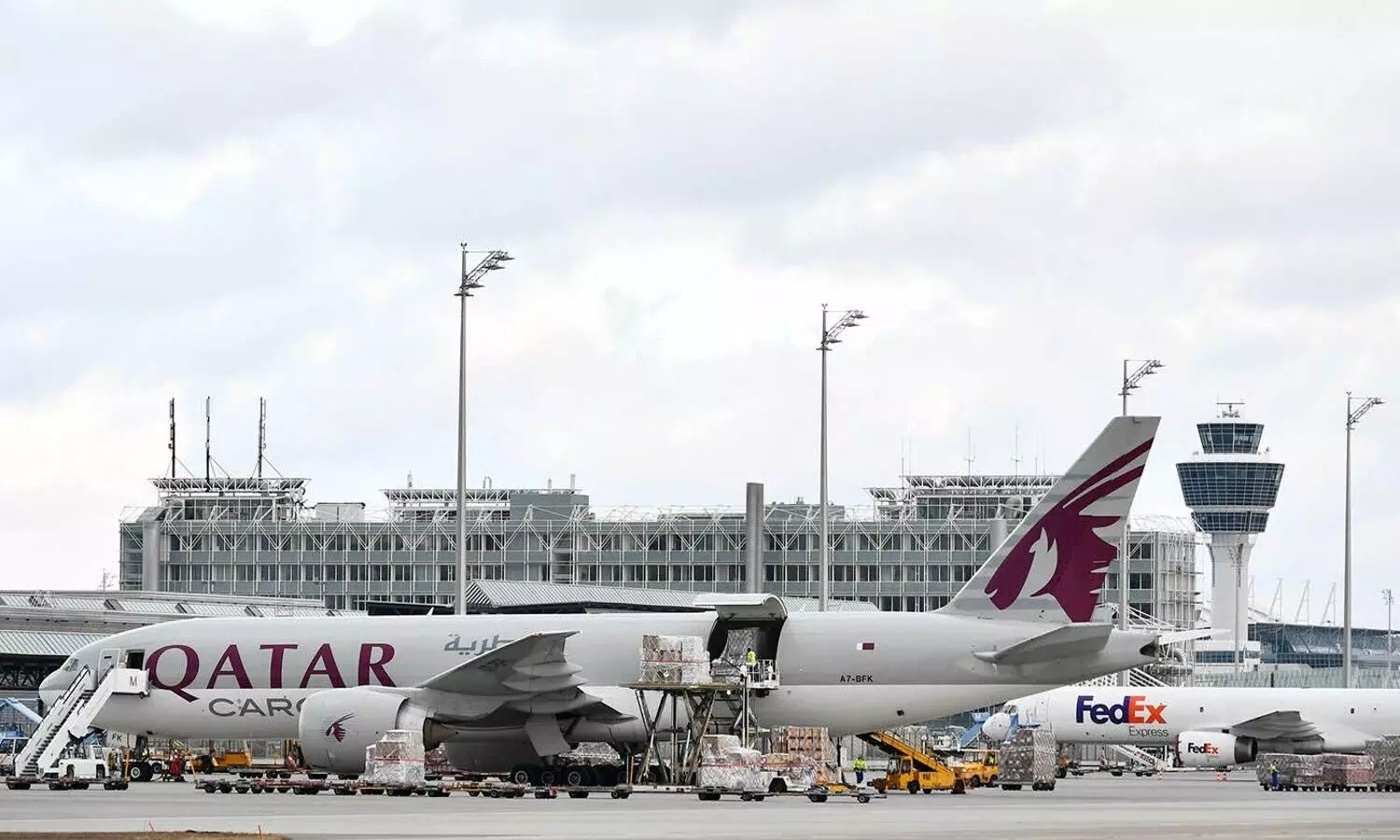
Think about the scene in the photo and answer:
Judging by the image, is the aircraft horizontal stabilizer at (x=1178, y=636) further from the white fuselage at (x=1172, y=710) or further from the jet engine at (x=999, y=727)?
the jet engine at (x=999, y=727)

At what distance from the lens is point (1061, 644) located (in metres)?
46.3

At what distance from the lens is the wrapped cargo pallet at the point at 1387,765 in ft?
202

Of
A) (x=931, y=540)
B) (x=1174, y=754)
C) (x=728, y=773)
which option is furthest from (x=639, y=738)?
(x=931, y=540)

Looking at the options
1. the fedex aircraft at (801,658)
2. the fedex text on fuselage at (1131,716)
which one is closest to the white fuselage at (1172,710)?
the fedex text on fuselage at (1131,716)

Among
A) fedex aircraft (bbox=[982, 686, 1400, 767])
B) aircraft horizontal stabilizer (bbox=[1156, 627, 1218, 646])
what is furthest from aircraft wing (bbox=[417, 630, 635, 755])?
fedex aircraft (bbox=[982, 686, 1400, 767])

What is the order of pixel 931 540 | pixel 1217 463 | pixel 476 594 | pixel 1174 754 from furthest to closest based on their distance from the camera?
pixel 1217 463
pixel 931 540
pixel 476 594
pixel 1174 754

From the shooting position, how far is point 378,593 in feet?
501

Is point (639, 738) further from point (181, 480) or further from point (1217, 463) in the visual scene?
point (1217, 463)

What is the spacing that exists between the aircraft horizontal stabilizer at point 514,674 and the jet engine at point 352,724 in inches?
34.1

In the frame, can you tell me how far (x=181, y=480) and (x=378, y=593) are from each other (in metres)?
18.9

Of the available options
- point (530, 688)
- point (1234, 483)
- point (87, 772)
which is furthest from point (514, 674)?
point (1234, 483)

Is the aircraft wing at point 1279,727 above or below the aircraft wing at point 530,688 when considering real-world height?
below

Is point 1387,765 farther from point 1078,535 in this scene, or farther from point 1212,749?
point 1078,535

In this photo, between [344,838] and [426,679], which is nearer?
[344,838]
